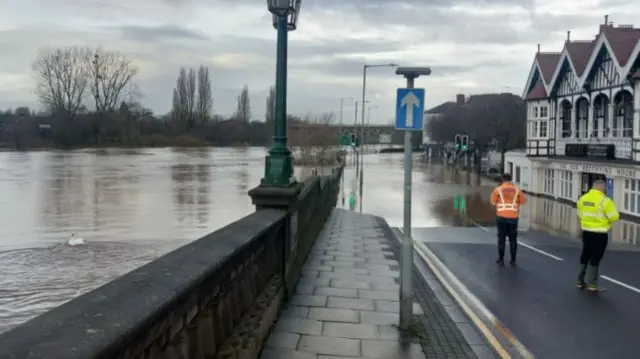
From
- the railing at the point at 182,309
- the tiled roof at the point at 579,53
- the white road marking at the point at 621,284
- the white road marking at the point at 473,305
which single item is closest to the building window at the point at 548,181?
the tiled roof at the point at 579,53

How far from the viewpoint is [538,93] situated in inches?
1499

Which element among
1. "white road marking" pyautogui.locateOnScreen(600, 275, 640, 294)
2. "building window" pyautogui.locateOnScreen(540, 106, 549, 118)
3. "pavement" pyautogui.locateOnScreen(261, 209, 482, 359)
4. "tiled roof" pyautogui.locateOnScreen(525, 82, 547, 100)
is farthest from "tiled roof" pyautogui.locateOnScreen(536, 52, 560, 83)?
"pavement" pyautogui.locateOnScreen(261, 209, 482, 359)

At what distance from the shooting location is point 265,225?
559cm

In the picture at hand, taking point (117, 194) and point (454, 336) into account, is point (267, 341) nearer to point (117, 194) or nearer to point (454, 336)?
point (454, 336)

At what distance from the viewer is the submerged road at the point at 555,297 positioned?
654 centimetres

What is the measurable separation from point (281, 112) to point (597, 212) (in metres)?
5.29

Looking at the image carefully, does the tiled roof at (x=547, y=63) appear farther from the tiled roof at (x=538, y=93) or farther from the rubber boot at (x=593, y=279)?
the rubber boot at (x=593, y=279)

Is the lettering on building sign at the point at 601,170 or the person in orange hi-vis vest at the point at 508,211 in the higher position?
the lettering on building sign at the point at 601,170

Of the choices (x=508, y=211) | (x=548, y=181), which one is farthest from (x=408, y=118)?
(x=548, y=181)

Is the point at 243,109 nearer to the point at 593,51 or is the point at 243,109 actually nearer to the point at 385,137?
the point at 385,137

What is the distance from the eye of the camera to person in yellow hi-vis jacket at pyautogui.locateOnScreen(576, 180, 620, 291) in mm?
8867

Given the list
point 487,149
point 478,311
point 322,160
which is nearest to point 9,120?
point 322,160

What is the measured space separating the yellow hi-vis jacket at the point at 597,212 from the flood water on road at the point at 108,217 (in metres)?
9.44

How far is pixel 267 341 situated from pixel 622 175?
24411 mm
